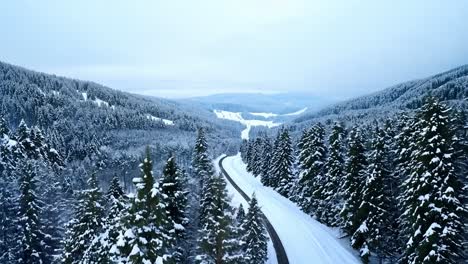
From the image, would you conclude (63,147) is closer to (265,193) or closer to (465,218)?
(265,193)

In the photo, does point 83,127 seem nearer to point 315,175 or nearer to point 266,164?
point 266,164

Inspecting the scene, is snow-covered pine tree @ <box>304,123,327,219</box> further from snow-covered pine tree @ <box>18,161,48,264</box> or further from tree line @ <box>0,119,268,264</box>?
snow-covered pine tree @ <box>18,161,48,264</box>

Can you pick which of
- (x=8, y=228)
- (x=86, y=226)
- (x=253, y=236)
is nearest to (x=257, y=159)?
(x=8, y=228)

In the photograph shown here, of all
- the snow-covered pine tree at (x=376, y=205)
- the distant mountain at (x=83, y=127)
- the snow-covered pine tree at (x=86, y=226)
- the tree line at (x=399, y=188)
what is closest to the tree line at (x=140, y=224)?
the snow-covered pine tree at (x=86, y=226)

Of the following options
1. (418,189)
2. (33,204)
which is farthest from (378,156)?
(33,204)

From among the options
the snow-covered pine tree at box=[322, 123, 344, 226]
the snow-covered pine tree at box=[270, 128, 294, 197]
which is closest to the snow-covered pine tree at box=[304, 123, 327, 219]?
the snow-covered pine tree at box=[322, 123, 344, 226]

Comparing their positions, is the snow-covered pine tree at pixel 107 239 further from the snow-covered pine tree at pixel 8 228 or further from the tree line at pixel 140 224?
the snow-covered pine tree at pixel 8 228
